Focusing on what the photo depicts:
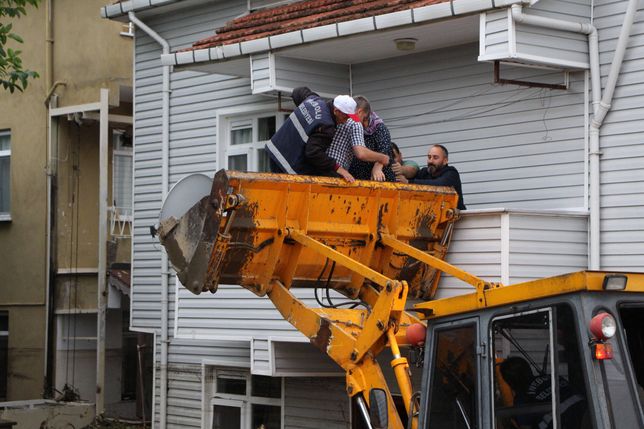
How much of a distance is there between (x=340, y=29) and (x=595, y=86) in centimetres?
283

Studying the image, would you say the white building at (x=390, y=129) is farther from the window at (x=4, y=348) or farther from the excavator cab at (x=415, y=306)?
the window at (x=4, y=348)

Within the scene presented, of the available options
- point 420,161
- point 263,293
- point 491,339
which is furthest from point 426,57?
point 491,339

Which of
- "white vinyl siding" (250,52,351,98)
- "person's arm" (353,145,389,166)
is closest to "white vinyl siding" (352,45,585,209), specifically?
"white vinyl siding" (250,52,351,98)

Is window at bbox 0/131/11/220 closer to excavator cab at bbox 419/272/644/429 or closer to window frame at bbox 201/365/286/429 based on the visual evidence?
window frame at bbox 201/365/286/429

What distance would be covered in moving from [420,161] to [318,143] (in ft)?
12.8

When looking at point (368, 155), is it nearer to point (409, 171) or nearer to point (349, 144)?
point (349, 144)

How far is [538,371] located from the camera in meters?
6.13

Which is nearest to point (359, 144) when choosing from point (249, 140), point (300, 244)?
point (300, 244)

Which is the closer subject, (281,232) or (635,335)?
(635,335)

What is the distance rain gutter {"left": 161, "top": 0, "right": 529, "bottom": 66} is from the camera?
38.5ft

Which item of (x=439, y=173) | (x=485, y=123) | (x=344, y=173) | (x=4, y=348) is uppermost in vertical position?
(x=485, y=123)

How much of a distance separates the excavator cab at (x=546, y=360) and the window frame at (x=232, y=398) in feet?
29.6

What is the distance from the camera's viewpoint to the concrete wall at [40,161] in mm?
21781

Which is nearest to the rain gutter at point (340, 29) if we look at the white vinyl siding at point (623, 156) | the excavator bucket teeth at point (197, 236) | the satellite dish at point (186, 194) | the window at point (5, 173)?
the white vinyl siding at point (623, 156)
